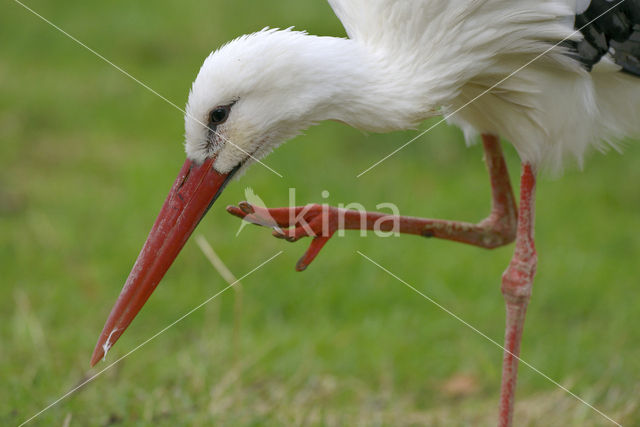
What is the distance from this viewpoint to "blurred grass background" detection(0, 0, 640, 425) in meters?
3.95

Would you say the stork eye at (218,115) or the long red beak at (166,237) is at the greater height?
the stork eye at (218,115)

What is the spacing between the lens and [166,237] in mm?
3102

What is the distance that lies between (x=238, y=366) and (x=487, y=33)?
179cm

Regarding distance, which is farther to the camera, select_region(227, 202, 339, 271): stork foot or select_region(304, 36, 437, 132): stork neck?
select_region(227, 202, 339, 271): stork foot

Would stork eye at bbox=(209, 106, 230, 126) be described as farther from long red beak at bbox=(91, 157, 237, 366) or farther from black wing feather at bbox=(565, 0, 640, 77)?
black wing feather at bbox=(565, 0, 640, 77)

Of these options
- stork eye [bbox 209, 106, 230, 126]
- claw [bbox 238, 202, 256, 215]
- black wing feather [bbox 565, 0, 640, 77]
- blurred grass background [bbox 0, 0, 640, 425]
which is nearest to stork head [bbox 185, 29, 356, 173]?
stork eye [bbox 209, 106, 230, 126]

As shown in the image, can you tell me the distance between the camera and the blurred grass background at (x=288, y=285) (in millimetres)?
3947

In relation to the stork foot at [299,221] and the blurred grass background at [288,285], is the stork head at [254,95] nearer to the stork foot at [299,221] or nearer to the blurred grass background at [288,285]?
the stork foot at [299,221]

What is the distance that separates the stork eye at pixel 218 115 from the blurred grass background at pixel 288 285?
1224 millimetres

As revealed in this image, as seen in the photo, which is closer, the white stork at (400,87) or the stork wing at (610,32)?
the white stork at (400,87)

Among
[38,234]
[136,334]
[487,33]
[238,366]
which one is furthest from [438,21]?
[38,234]

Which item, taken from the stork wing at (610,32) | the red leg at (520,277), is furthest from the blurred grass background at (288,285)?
the stork wing at (610,32)

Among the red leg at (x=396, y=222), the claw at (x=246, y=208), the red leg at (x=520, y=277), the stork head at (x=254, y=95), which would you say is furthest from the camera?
the red leg at (x=520, y=277)

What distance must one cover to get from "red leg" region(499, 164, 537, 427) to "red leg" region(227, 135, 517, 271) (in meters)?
0.29
